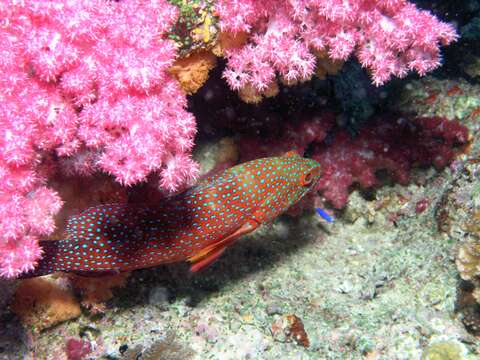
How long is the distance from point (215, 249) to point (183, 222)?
0.45 m

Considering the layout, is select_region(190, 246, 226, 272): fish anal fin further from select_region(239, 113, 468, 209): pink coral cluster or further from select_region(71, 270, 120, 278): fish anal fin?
select_region(239, 113, 468, 209): pink coral cluster

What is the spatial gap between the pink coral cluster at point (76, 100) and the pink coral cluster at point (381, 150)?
2953 mm

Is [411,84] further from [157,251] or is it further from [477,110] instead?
[157,251]

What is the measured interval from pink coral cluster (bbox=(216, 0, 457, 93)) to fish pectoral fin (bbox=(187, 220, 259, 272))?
1372 mm

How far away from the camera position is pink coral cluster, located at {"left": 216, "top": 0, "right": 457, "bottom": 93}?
11.0 feet

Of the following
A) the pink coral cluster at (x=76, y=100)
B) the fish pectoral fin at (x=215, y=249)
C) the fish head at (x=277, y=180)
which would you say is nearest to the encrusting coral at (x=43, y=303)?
the pink coral cluster at (x=76, y=100)

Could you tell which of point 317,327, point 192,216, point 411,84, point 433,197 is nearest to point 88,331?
point 192,216

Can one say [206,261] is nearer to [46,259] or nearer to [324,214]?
[46,259]

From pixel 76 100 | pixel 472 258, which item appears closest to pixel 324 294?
pixel 472 258

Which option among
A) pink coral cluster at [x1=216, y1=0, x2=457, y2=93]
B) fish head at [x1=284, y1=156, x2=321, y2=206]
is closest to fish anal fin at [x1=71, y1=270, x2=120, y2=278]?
fish head at [x1=284, y1=156, x2=321, y2=206]

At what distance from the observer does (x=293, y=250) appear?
18.2ft

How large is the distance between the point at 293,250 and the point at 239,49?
3073 mm

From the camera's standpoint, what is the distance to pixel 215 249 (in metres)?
3.91

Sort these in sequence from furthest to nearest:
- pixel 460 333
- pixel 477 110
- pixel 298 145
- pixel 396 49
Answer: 1. pixel 477 110
2. pixel 298 145
3. pixel 460 333
4. pixel 396 49
